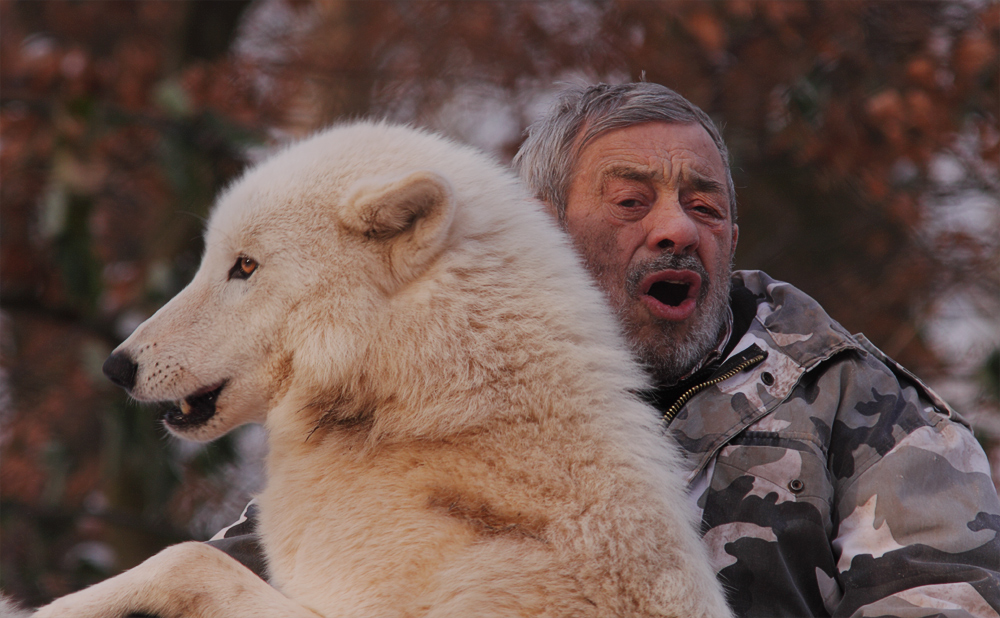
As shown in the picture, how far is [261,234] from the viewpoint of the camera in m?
3.04

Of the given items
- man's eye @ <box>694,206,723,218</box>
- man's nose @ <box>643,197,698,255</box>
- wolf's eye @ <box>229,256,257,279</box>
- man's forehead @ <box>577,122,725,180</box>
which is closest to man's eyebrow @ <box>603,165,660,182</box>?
man's forehead @ <box>577,122,725,180</box>

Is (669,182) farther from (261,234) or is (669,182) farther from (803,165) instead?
(803,165)

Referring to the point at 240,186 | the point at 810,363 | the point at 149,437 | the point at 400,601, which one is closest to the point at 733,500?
the point at 810,363

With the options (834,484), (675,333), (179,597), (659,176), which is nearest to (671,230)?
(659,176)

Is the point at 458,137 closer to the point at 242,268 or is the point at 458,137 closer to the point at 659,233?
the point at 659,233

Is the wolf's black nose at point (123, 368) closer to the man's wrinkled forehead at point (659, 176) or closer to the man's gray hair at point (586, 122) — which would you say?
the man's gray hair at point (586, 122)

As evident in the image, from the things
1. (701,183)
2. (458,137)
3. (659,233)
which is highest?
(701,183)

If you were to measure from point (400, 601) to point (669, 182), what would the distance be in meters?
2.08

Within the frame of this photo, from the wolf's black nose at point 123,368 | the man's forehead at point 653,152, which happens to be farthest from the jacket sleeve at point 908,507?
the wolf's black nose at point 123,368

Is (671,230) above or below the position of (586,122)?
below

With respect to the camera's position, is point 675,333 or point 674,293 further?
point 674,293

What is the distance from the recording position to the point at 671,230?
362cm

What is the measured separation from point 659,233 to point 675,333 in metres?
0.41

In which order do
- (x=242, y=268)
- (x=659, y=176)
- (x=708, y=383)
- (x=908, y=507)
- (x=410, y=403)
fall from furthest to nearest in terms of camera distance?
(x=659, y=176) → (x=708, y=383) → (x=242, y=268) → (x=908, y=507) → (x=410, y=403)
